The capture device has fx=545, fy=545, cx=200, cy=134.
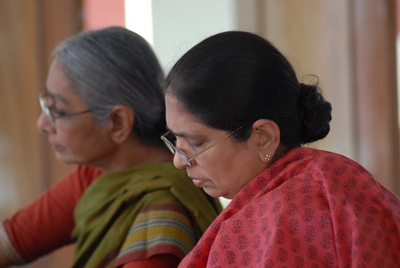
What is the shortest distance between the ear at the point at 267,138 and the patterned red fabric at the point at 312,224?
0.06 m

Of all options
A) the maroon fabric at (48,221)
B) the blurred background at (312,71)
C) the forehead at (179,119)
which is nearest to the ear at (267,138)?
the forehead at (179,119)

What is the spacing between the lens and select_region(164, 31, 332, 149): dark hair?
3.73ft

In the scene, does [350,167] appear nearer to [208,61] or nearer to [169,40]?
[208,61]

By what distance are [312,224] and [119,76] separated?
34.8 inches

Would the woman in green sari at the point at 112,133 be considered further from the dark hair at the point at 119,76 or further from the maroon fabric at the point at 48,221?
the maroon fabric at the point at 48,221

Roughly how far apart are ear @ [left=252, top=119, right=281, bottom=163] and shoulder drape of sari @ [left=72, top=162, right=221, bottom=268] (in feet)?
1.46

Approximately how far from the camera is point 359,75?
9.39ft

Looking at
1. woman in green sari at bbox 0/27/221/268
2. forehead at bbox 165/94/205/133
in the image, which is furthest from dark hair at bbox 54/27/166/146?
forehead at bbox 165/94/205/133

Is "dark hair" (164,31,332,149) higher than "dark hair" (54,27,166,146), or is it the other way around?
"dark hair" (164,31,332,149)

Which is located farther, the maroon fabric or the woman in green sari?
the maroon fabric

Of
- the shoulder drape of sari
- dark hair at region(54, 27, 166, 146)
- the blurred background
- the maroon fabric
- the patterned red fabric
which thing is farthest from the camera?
the blurred background

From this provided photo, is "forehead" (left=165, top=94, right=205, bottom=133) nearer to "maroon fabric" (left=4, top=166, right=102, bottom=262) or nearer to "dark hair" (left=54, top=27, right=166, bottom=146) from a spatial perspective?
"dark hair" (left=54, top=27, right=166, bottom=146)

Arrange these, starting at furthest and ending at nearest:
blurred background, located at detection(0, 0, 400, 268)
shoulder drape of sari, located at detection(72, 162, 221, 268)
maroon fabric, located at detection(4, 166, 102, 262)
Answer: blurred background, located at detection(0, 0, 400, 268)
maroon fabric, located at detection(4, 166, 102, 262)
shoulder drape of sari, located at detection(72, 162, 221, 268)

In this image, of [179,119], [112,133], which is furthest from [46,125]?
[179,119]
